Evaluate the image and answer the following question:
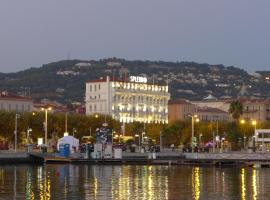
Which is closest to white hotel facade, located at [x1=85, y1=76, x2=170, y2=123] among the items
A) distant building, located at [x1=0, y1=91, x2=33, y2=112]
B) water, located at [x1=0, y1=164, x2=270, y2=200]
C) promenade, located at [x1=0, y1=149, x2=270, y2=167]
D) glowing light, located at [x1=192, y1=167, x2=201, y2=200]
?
distant building, located at [x1=0, y1=91, x2=33, y2=112]

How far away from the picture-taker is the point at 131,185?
58312mm

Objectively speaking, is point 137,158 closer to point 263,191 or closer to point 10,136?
point 10,136

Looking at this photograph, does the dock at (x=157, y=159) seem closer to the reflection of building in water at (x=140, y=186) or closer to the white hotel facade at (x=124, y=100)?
the reflection of building in water at (x=140, y=186)

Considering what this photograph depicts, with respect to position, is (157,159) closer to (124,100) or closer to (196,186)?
(196,186)

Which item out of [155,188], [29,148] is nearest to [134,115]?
[29,148]

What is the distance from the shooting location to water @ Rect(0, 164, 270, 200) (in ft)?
163

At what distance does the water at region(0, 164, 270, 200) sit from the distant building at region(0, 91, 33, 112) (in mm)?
101560

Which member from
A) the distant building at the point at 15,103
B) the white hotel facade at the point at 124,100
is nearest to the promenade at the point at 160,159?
the distant building at the point at 15,103

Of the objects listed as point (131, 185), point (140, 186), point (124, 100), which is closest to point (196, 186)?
point (140, 186)

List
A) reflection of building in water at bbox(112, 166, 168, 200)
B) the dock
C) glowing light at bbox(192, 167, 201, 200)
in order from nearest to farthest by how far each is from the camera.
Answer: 1. reflection of building in water at bbox(112, 166, 168, 200)
2. glowing light at bbox(192, 167, 201, 200)
3. the dock

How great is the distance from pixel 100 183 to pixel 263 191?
1229 cm

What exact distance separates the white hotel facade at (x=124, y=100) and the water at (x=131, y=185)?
111 metres

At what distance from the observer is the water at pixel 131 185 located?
4978 cm

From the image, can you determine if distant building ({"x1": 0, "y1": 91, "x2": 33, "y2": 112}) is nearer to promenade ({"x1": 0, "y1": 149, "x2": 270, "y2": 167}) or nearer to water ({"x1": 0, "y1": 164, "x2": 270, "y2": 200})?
promenade ({"x1": 0, "y1": 149, "x2": 270, "y2": 167})
